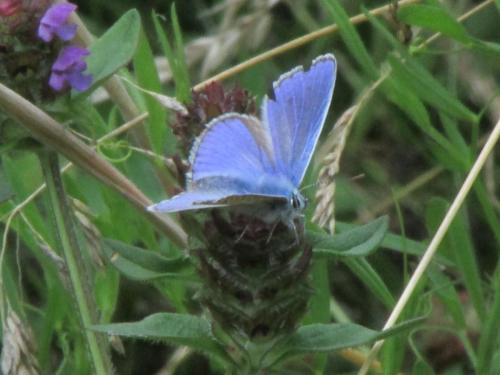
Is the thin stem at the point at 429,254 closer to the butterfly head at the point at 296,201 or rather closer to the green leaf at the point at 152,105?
the butterfly head at the point at 296,201

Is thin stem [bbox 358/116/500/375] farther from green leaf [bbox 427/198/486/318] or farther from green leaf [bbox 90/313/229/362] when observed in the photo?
green leaf [bbox 90/313/229/362]

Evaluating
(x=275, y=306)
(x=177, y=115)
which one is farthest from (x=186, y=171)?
(x=275, y=306)

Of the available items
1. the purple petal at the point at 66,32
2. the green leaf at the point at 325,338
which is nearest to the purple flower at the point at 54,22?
the purple petal at the point at 66,32

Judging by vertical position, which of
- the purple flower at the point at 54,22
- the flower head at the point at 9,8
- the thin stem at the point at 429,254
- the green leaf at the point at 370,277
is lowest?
the green leaf at the point at 370,277

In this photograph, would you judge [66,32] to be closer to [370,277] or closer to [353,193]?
[370,277]

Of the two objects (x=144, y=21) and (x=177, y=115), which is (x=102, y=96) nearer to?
(x=144, y=21)

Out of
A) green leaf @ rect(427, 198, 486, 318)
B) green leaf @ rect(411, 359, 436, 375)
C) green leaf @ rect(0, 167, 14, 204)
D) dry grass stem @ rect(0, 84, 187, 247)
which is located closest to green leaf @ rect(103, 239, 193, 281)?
dry grass stem @ rect(0, 84, 187, 247)
